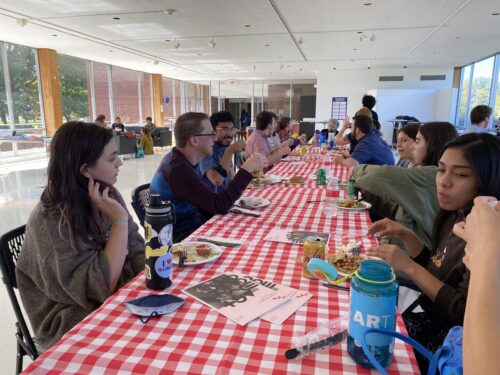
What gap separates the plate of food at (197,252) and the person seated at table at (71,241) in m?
0.20

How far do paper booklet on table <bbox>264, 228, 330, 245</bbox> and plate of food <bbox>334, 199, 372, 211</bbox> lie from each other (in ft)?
1.74

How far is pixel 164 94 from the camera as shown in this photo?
1681 cm

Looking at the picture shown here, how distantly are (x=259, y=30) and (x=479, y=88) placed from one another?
27.7 ft

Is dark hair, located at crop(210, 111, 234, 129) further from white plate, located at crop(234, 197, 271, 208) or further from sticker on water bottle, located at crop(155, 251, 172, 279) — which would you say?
sticker on water bottle, located at crop(155, 251, 172, 279)

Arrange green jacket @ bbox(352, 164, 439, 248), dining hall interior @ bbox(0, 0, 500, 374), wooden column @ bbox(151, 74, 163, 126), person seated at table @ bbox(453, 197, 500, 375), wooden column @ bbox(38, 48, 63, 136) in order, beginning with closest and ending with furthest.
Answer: person seated at table @ bbox(453, 197, 500, 375)
dining hall interior @ bbox(0, 0, 500, 374)
green jacket @ bbox(352, 164, 439, 248)
wooden column @ bbox(38, 48, 63, 136)
wooden column @ bbox(151, 74, 163, 126)

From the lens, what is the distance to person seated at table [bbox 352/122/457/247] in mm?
2050

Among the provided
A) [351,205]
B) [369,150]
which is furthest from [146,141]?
[351,205]

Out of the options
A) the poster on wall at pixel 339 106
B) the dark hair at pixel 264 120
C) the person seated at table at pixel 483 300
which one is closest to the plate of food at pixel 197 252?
the person seated at table at pixel 483 300

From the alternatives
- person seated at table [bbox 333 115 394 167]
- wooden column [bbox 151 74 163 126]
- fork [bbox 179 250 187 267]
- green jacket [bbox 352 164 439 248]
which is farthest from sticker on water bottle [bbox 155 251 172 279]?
wooden column [bbox 151 74 163 126]

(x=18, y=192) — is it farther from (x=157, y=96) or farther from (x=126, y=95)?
(x=157, y=96)

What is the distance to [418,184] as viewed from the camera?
205 cm

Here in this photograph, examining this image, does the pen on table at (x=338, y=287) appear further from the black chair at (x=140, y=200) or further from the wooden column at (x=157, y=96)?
the wooden column at (x=157, y=96)

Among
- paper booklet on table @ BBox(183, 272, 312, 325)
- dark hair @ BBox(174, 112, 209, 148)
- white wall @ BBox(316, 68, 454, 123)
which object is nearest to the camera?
paper booklet on table @ BBox(183, 272, 312, 325)

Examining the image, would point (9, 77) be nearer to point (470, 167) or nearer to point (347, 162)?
point (347, 162)
